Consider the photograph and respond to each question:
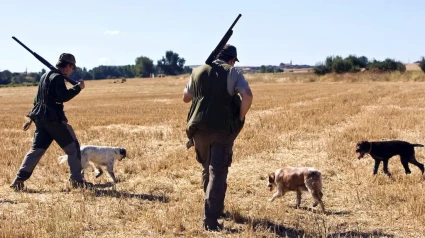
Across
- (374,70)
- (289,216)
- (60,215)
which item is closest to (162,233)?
(60,215)

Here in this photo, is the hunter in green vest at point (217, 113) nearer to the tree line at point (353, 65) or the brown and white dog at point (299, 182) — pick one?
the brown and white dog at point (299, 182)

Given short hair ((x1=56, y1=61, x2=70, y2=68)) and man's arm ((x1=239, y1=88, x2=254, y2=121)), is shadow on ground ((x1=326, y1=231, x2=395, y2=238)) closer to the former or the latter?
man's arm ((x1=239, y1=88, x2=254, y2=121))

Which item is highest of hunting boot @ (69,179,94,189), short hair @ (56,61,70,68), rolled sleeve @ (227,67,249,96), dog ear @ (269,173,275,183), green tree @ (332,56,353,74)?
green tree @ (332,56,353,74)

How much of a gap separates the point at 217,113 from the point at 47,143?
11.3 ft

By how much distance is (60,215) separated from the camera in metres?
5.70

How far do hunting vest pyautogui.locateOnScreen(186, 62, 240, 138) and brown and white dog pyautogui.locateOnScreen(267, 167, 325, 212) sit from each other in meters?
1.43

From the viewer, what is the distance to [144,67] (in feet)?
418

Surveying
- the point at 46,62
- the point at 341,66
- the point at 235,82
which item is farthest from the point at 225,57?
the point at 341,66

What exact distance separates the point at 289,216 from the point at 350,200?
116 centimetres

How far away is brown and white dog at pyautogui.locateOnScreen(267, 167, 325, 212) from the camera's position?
19.9ft

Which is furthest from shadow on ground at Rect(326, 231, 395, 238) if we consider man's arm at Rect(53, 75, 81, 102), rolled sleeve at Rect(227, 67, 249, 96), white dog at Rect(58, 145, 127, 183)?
man's arm at Rect(53, 75, 81, 102)

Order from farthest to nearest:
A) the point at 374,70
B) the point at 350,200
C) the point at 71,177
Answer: the point at 374,70, the point at 71,177, the point at 350,200

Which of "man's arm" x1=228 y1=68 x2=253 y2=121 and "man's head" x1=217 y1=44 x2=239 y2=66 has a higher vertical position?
"man's head" x1=217 y1=44 x2=239 y2=66

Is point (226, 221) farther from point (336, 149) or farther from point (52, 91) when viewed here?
point (336, 149)
